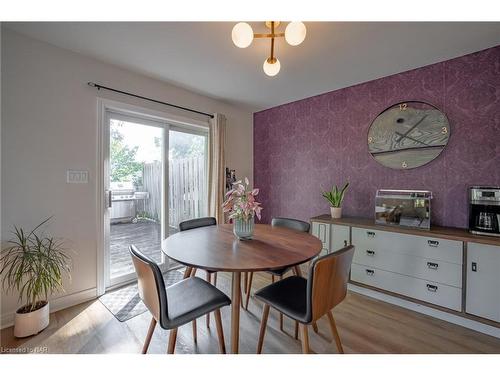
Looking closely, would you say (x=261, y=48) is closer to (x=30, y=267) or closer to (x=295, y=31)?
(x=295, y=31)

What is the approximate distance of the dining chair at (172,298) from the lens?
106cm

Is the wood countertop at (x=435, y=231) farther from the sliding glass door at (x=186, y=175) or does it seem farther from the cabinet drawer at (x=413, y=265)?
the sliding glass door at (x=186, y=175)

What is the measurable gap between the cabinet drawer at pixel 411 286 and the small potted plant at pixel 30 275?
277 centimetres

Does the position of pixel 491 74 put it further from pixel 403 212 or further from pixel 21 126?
pixel 21 126

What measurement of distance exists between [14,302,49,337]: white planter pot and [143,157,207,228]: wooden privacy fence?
1268mm

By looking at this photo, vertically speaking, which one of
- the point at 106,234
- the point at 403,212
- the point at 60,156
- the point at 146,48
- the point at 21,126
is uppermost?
the point at 146,48

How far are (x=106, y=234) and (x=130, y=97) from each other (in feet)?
4.91

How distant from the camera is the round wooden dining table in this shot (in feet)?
3.69

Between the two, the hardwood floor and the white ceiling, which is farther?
the white ceiling

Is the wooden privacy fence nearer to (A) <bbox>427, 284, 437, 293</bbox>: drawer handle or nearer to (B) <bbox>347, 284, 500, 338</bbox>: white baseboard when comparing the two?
(B) <bbox>347, 284, 500, 338</bbox>: white baseboard

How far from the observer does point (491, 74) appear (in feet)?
6.11

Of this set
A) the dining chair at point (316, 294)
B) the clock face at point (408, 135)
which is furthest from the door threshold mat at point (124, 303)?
the clock face at point (408, 135)

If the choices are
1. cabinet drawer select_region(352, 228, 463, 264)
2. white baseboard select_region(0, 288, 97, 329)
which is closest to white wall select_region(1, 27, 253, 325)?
white baseboard select_region(0, 288, 97, 329)

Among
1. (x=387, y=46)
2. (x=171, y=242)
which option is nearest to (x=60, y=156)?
(x=171, y=242)
